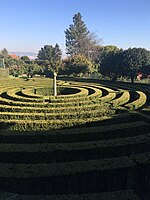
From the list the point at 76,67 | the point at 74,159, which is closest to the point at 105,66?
the point at 76,67

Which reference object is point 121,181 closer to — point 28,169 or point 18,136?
point 28,169

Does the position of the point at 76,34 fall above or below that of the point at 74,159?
above

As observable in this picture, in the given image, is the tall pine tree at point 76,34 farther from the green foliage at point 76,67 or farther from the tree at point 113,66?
the tree at point 113,66

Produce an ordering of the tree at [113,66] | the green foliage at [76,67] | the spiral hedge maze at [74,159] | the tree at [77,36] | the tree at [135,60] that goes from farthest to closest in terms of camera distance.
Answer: the tree at [77,36] < the green foliage at [76,67] < the tree at [113,66] < the tree at [135,60] < the spiral hedge maze at [74,159]

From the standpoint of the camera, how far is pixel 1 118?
16.1 metres

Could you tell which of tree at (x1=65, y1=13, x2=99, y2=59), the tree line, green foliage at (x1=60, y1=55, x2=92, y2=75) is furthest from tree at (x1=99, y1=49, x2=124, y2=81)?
tree at (x1=65, y1=13, x2=99, y2=59)

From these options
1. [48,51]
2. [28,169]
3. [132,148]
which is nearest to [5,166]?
[28,169]

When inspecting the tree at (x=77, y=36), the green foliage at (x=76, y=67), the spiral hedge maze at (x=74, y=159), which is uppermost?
the tree at (x=77, y=36)

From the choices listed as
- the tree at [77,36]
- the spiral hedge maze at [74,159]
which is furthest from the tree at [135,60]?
the tree at [77,36]

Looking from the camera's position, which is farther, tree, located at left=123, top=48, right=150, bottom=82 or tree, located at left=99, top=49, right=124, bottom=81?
tree, located at left=99, top=49, right=124, bottom=81

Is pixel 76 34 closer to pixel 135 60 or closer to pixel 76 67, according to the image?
pixel 76 67

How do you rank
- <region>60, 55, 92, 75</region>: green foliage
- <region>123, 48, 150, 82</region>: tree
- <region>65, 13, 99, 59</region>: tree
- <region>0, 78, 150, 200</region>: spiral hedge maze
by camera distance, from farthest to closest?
1. <region>65, 13, 99, 59</region>: tree
2. <region>60, 55, 92, 75</region>: green foliage
3. <region>123, 48, 150, 82</region>: tree
4. <region>0, 78, 150, 200</region>: spiral hedge maze

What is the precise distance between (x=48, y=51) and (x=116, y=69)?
85806 mm

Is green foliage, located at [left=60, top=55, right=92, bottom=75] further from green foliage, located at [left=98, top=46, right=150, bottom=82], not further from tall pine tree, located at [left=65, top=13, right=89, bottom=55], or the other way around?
tall pine tree, located at [left=65, top=13, right=89, bottom=55]
